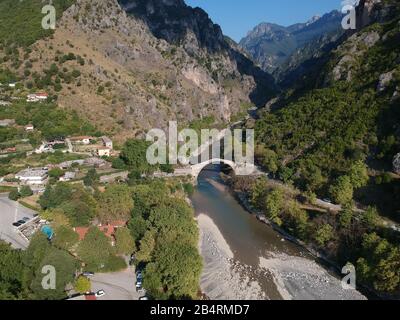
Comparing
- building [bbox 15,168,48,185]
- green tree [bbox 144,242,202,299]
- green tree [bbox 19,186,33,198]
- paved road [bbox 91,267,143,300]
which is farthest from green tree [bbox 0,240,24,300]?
building [bbox 15,168,48,185]

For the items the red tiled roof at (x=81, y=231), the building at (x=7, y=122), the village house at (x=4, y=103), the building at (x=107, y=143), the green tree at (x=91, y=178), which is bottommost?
the red tiled roof at (x=81, y=231)

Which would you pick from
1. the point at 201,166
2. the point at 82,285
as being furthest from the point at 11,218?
the point at 201,166

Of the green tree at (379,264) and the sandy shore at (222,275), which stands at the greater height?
the green tree at (379,264)

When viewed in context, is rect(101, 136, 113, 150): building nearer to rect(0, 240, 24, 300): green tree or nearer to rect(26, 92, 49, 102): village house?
rect(26, 92, 49, 102): village house

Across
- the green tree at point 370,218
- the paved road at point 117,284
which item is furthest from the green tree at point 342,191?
the paved road at point 117,284

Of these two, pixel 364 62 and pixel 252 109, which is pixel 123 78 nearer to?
pixel 364 62

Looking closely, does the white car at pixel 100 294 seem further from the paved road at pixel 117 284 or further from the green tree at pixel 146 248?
the green tree at pixel 146 248
